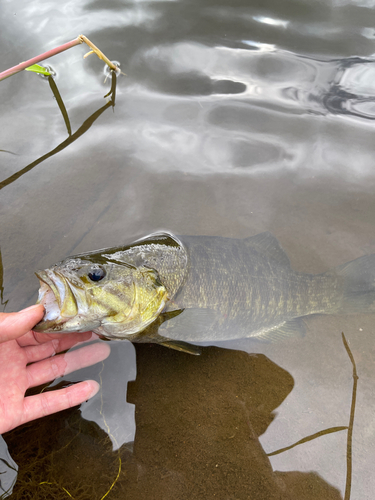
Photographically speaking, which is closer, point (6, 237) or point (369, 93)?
point (6, 237)

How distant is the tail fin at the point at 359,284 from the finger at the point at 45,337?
226cm

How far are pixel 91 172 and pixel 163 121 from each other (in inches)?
44.3

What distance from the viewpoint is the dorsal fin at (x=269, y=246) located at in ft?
9.90

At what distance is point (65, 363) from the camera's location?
104 inches

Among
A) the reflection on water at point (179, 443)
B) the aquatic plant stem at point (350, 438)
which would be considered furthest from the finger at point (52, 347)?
the aquatic plant stem at point (350, 438)

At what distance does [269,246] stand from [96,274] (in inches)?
63.6

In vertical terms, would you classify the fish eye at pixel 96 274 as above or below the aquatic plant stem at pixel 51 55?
below

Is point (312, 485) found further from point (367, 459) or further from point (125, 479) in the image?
point (125, 479)

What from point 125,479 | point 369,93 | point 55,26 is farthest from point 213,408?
point 55,26

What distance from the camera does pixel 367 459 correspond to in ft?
7.72

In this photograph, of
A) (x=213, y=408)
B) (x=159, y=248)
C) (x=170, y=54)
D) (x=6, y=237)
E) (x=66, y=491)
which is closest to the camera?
(x=66, y=491)

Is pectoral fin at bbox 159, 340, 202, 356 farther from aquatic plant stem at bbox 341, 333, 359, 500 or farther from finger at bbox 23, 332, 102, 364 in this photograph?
aquatic plant stem at bbox 341, 333, 359, 500

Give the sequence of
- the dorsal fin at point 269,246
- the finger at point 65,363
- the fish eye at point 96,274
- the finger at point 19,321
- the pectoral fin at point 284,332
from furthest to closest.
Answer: the dorsal fin at point 269,246, the pectoral fin at point 284,332, the finger at point 65,363, the fish eye at point 96,274, the finger at point 19,321

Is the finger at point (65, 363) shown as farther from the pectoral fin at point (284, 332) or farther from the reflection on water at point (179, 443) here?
the pectoral fin at point (284, 332)
